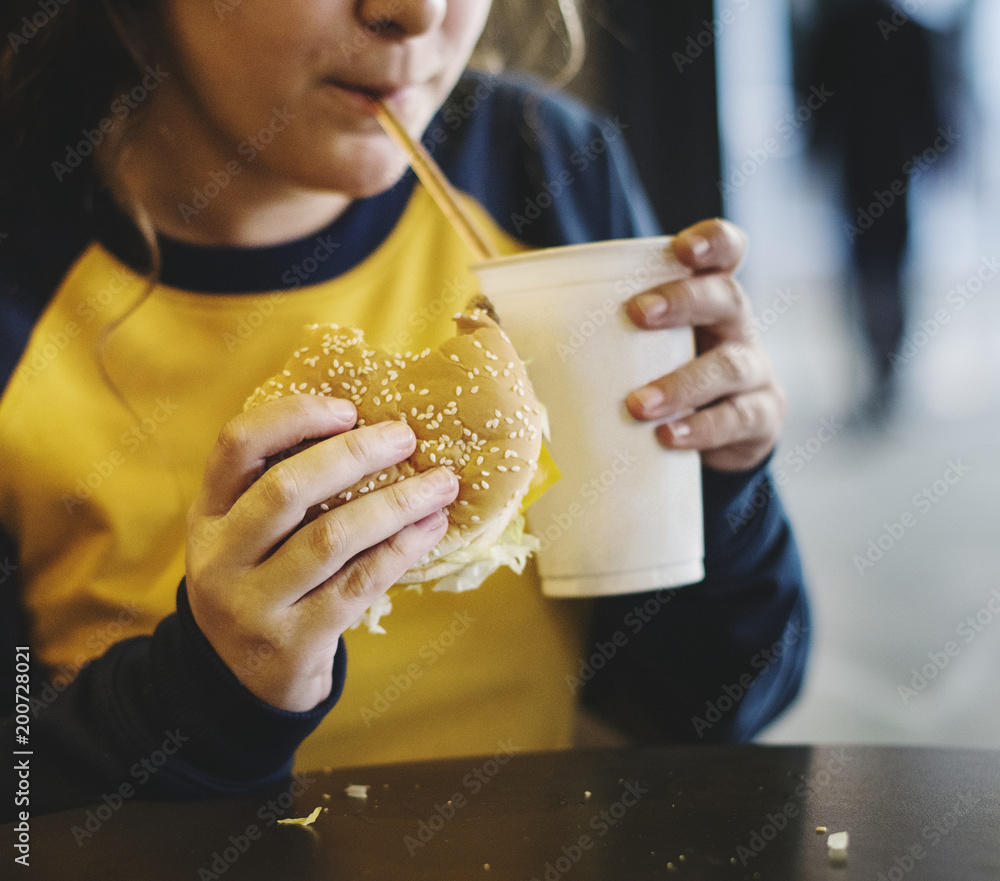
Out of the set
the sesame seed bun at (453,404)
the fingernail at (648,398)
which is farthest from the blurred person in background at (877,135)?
the sesame seed bun at (453,404)

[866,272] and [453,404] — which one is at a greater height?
[453,404]

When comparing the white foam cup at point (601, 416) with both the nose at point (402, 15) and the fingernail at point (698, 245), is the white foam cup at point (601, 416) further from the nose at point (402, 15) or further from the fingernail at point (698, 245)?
the nose at point (402, 15)

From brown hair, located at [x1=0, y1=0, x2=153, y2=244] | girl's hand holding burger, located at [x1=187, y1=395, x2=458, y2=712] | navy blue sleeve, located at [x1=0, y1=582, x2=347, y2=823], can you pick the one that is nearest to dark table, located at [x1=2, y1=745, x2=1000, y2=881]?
navy blue sleeve, located at [x1=0, y1=582, x2=347, y2=823]

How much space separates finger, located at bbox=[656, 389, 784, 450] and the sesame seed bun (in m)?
0.19

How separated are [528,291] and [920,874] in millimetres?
621

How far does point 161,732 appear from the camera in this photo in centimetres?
90

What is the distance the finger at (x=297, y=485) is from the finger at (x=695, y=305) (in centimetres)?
33

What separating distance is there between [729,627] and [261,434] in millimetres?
727

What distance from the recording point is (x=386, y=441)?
2.63ft

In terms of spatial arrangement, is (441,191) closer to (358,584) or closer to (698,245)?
(698,245)

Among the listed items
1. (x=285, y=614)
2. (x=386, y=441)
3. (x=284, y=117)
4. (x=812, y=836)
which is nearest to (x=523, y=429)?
(x=386, y=441)

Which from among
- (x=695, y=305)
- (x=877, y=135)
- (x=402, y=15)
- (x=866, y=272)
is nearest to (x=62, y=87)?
(x=402, y=15)

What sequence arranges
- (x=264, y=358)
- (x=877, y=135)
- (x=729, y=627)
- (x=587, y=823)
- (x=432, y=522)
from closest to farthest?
(x=587, y=823) < (x=432, y=522) < (x=729, y=627) < (x=264, y=358) < (x=877, y=135)

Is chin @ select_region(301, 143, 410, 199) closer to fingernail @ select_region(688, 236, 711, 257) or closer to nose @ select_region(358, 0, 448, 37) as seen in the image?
nose @ select_region(358, 0, 448, 37)
